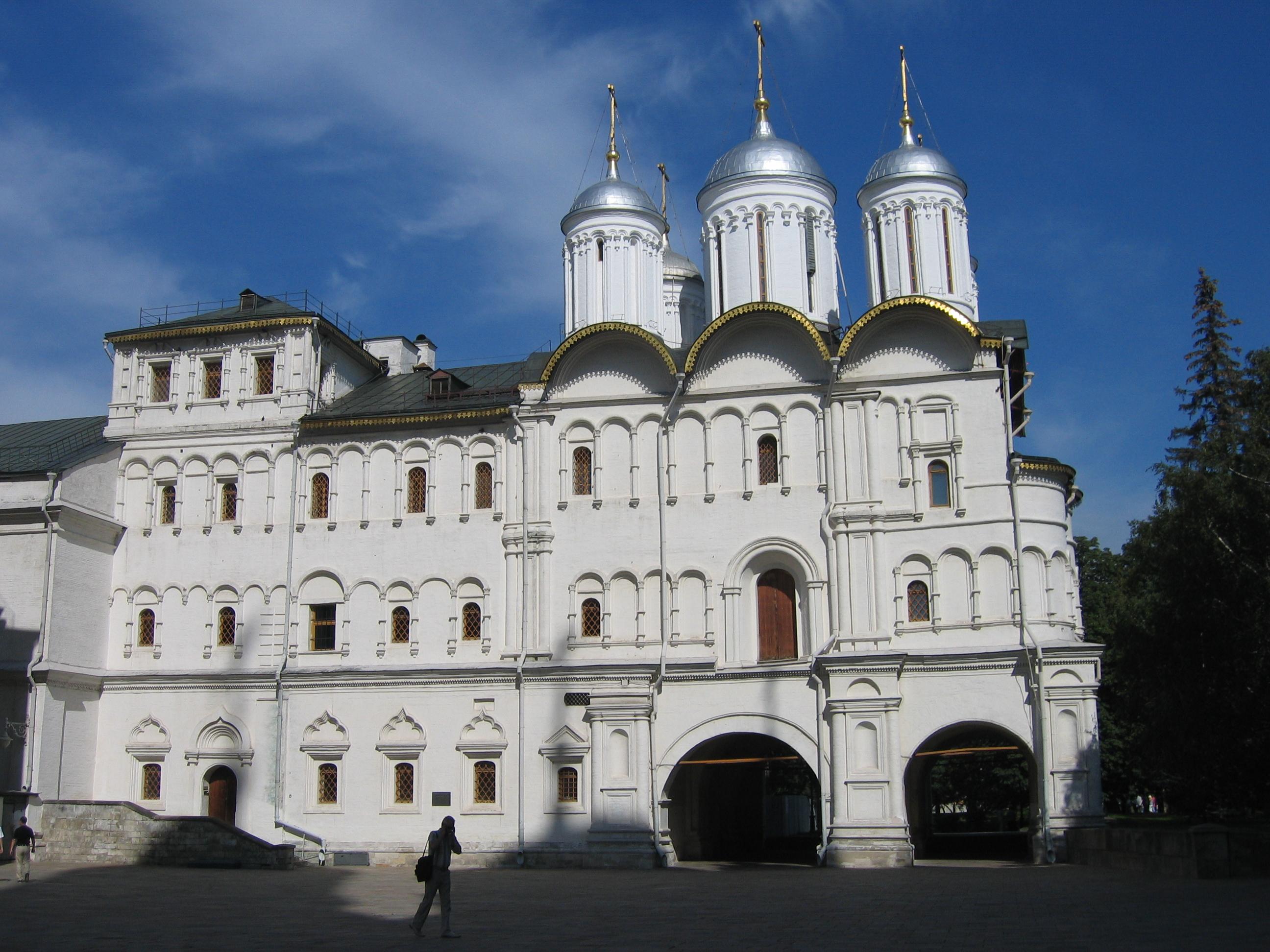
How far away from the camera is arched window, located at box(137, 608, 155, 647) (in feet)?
103

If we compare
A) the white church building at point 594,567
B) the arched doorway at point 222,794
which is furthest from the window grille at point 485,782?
the arched doorway at point 222,794

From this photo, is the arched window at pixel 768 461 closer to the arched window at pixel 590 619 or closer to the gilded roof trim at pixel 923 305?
the gilded roof trim at pixel 923 305

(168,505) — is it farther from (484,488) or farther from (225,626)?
(484,488)

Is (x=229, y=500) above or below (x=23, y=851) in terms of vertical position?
above

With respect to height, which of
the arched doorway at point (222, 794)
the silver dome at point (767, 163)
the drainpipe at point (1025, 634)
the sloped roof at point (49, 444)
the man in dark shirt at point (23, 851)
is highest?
the silver dome at point (767, 163)

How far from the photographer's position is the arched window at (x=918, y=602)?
91.1 ft

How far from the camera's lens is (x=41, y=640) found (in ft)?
95.9

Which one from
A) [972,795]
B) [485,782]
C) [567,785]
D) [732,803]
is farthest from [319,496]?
[972,795]

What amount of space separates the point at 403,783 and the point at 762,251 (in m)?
14.8

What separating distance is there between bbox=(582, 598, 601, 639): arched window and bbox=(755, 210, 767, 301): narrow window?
824 cm

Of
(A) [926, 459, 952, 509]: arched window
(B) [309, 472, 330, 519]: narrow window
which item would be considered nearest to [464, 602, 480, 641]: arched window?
(B) [309, 472, 330, 519]: narrow window

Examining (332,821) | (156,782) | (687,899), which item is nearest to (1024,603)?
(687,899)

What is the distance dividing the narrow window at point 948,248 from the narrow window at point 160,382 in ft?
62.5

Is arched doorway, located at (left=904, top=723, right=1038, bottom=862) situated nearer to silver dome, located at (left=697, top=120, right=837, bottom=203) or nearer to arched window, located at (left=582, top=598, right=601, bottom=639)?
arched window, located at (left=582, top=598, right=601, bottom=639)
